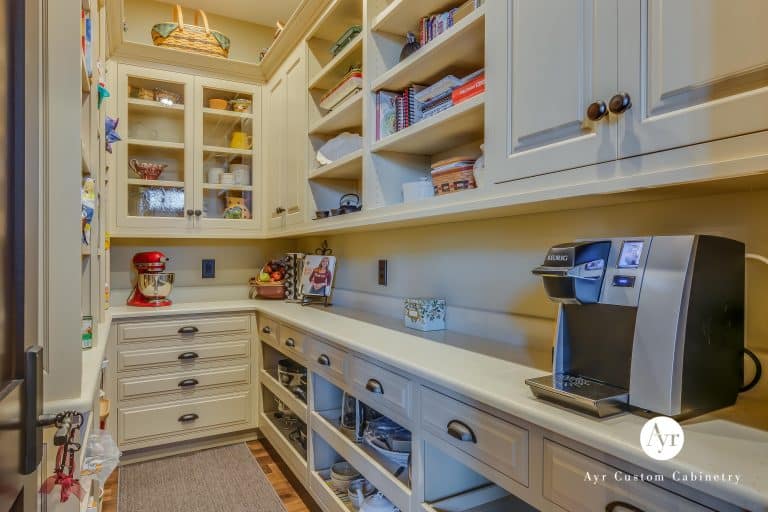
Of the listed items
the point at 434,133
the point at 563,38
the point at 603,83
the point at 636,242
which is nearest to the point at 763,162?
the point at 636,242

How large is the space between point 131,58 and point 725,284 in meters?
3.15

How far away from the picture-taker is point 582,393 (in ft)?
2.79

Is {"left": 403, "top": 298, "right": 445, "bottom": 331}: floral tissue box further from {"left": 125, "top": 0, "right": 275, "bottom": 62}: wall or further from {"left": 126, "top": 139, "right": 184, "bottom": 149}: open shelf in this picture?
{"left": 125, "top": 0, "right": 275, "bottom": 62}: wall

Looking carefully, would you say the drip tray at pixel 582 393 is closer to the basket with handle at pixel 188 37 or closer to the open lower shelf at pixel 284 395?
the open lower shelf at pixel 284 395

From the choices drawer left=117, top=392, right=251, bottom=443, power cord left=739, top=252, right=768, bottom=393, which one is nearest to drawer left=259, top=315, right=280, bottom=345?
drawer left=117, top=392, right=251, bottom=443

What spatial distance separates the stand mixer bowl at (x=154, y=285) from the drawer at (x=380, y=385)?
5.94 feet

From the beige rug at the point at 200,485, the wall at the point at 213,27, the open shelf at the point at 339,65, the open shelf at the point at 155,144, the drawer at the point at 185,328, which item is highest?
the wall at the point at 213,27

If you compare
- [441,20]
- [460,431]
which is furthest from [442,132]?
[460,431]

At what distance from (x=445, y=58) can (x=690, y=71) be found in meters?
0.91

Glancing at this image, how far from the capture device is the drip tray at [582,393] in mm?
815

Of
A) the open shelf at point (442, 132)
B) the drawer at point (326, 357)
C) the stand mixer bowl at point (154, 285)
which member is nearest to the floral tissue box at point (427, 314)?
the drawer at point (326, 357)

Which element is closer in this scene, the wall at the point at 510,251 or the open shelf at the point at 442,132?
the wall at the point at 510,251

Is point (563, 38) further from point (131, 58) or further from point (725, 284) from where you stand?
point (131, 58)

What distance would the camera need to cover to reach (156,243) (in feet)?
10.2
